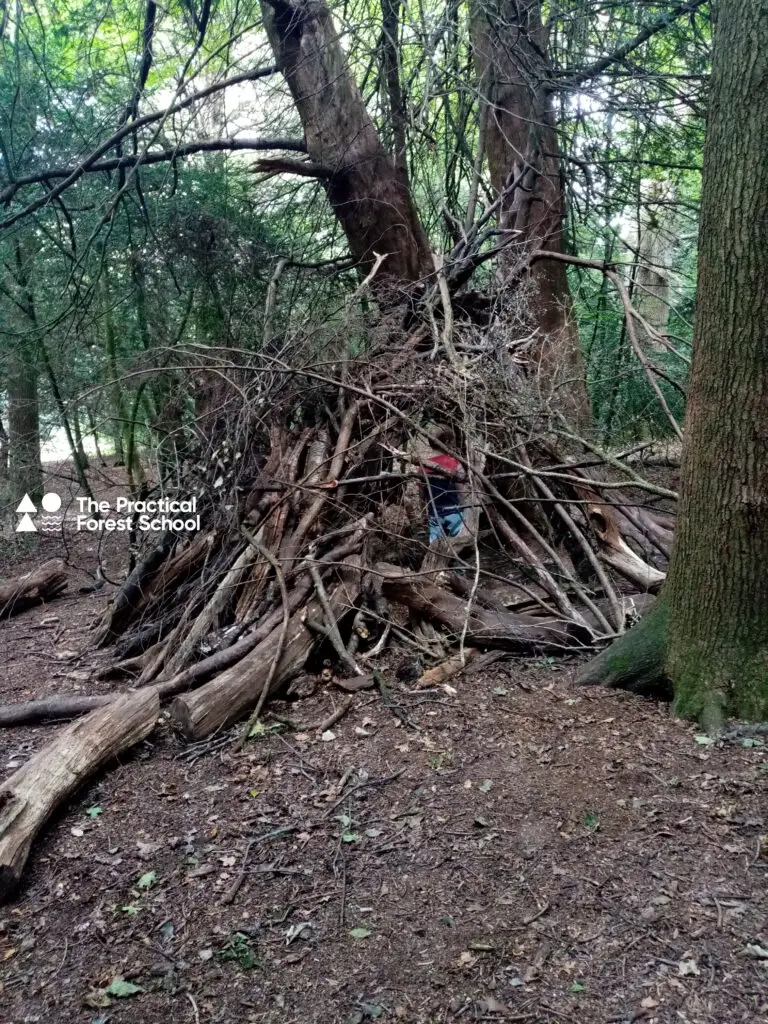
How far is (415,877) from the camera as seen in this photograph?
2564 millimetres

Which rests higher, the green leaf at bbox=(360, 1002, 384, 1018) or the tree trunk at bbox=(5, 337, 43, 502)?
the tree trunk at bbox=(5, 337, 43, 502)

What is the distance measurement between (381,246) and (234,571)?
12.9 ft

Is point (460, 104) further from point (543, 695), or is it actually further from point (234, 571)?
point (543, 695)

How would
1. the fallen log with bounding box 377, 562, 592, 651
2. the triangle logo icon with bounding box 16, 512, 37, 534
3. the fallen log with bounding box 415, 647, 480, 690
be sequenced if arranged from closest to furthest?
the fallen log with bounding box 415, 647, 480, 690, the fallen log with bounding box 377, 562, 592, 651, the triangle logo icon with bounding box 16, 512, 37, 534

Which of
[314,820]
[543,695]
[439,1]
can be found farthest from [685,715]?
[439,1]

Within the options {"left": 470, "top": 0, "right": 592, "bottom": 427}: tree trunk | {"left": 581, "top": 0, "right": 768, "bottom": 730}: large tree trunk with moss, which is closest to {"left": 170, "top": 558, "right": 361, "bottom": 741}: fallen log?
{"left": 581, "top": 0, "right": 768, "bottom": 730}: large tree trunk with moss

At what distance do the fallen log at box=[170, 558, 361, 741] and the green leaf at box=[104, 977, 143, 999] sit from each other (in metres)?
1.41

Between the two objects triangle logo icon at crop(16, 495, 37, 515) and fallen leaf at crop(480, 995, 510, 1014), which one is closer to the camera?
fallen leaf at crop(480, 995, 510, 1014)

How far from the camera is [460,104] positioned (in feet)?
20.7

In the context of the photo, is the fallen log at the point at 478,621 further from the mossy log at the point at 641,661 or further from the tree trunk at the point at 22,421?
the tree trunk at the point at 22,421

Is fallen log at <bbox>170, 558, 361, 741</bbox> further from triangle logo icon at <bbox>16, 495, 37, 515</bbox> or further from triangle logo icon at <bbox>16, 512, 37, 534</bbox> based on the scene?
triangle logo icon at <bbox>16, 512, 37, 534</bbox>

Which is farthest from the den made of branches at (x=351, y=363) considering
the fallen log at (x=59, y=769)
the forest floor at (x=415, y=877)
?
the forest floor at (x=415, y=877)

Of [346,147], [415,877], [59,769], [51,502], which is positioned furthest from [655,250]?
[59,769]

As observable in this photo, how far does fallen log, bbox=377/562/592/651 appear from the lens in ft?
14.2
